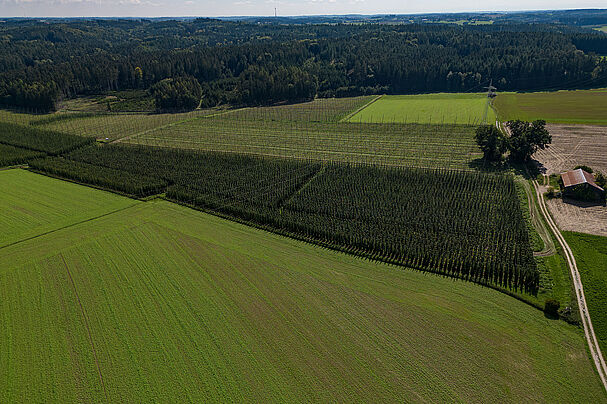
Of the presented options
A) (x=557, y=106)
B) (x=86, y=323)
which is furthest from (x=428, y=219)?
(x=557, y=106)

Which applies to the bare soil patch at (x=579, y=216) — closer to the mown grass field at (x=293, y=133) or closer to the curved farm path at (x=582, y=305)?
the curved farm path at (x=582, y=305)

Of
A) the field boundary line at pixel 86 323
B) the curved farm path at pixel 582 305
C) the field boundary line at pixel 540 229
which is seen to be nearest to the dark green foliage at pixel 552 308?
the curved farm path at pixel 582 305

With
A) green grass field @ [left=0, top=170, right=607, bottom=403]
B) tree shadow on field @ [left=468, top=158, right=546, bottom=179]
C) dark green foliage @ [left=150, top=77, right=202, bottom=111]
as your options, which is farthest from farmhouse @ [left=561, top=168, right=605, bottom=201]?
dark green foliage @ [left=150, top=77, right=202, bottom=111]

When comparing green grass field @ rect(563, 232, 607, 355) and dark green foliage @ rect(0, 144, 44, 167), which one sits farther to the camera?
dark green foliage @ rect(0, 144, 44, 167)

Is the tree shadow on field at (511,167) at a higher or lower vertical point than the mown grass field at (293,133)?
lower

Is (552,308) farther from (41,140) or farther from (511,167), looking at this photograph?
(41,140)

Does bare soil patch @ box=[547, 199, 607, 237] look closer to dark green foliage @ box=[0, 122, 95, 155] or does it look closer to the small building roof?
the small building roof

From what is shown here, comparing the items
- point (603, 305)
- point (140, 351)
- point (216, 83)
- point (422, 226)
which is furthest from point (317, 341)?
point (216, 83)

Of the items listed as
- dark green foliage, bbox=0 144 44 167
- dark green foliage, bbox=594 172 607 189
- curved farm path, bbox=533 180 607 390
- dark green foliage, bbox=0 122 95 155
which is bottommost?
curved farm path, bbox=533 180 607 390
